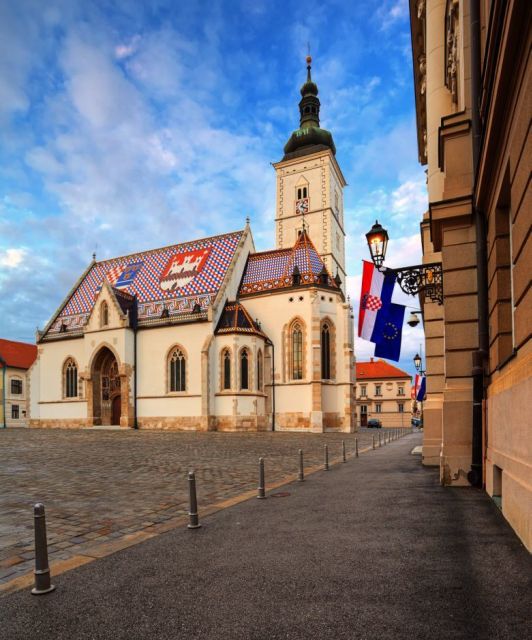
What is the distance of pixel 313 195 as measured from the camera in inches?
2119

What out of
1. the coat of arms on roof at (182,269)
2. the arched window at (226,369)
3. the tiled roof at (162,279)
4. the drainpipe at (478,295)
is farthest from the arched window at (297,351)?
the drainpipe at (478,295)

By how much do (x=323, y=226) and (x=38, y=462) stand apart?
42.3 meters

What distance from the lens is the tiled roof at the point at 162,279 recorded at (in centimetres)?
4025

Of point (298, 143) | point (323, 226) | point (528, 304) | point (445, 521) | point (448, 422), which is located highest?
point (298, 143)

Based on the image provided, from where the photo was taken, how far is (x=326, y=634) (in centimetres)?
332

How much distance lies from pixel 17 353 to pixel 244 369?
32.4m

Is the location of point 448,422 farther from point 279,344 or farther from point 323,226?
point 323,226

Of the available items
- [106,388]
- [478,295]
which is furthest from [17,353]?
[478,295]

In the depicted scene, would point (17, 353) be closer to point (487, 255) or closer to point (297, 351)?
point (297, 351)

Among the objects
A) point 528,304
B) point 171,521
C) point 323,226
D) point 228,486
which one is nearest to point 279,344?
point 323,226

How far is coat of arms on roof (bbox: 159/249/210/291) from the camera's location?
41875 millimetres

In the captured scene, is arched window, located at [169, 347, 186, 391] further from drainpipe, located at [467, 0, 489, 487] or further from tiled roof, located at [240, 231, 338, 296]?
drainpipe, located at [467, 0, 489, 487]

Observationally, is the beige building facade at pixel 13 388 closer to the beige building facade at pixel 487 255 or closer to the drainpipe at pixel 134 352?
the drainpipe at pixel 134 352

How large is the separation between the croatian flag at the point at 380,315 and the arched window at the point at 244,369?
25258 mm
